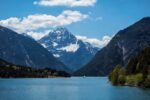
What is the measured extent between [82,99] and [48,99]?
9.35 metres

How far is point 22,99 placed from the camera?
11594cm

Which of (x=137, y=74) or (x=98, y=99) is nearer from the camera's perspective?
(x=98, y=99)

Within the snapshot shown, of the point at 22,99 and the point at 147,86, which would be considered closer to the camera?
the point at 22,99

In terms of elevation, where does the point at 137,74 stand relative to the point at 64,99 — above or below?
above

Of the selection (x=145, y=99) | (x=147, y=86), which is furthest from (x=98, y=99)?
(x=147, y=86)

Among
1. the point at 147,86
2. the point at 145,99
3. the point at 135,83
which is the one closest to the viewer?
the point at 145,99

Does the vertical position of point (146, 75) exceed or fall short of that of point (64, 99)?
it exceeds it

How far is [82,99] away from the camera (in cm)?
11631

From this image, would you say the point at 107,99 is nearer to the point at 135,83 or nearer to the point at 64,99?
the point at 64,99

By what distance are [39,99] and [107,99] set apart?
1876 centimetres

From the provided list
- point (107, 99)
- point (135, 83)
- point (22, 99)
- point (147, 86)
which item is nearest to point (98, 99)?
point (107, 99)

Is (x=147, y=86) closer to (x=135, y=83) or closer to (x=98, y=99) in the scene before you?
(x=135, y=83)

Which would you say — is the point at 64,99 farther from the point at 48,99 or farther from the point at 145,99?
the point at 145,99

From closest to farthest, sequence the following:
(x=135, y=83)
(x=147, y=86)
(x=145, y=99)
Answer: (x=145, y=99) < (x=147, y=86) < (x=135, y=83)
